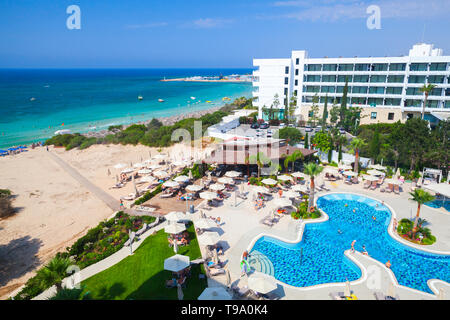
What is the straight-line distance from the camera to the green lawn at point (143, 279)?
14.5 m

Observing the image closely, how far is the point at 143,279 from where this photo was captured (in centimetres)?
1570

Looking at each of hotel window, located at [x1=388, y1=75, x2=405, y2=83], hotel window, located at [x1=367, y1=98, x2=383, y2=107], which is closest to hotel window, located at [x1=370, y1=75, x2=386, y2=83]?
hotel window, located at [x1=388, y1=75, x2=405, y2=83]

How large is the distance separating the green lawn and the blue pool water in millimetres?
4824

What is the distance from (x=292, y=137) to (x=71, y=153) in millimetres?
36999

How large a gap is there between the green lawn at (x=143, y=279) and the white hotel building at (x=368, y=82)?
47.0 meters

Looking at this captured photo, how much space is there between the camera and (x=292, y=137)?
133 ft

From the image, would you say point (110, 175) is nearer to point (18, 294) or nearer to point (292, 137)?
point (18, 294)

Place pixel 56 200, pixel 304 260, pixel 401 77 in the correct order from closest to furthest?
pixel 304 260 < pixel 56 200 < pixel 401 77

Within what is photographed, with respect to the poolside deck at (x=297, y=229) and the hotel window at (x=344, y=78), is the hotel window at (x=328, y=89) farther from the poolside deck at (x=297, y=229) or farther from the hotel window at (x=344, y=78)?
the poolside deck at (x=297, y=229)

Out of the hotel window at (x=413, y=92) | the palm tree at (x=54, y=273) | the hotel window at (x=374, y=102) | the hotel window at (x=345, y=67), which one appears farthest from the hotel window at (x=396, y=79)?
the palm tree at (x=54, y=273)

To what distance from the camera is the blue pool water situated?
16.4 m
